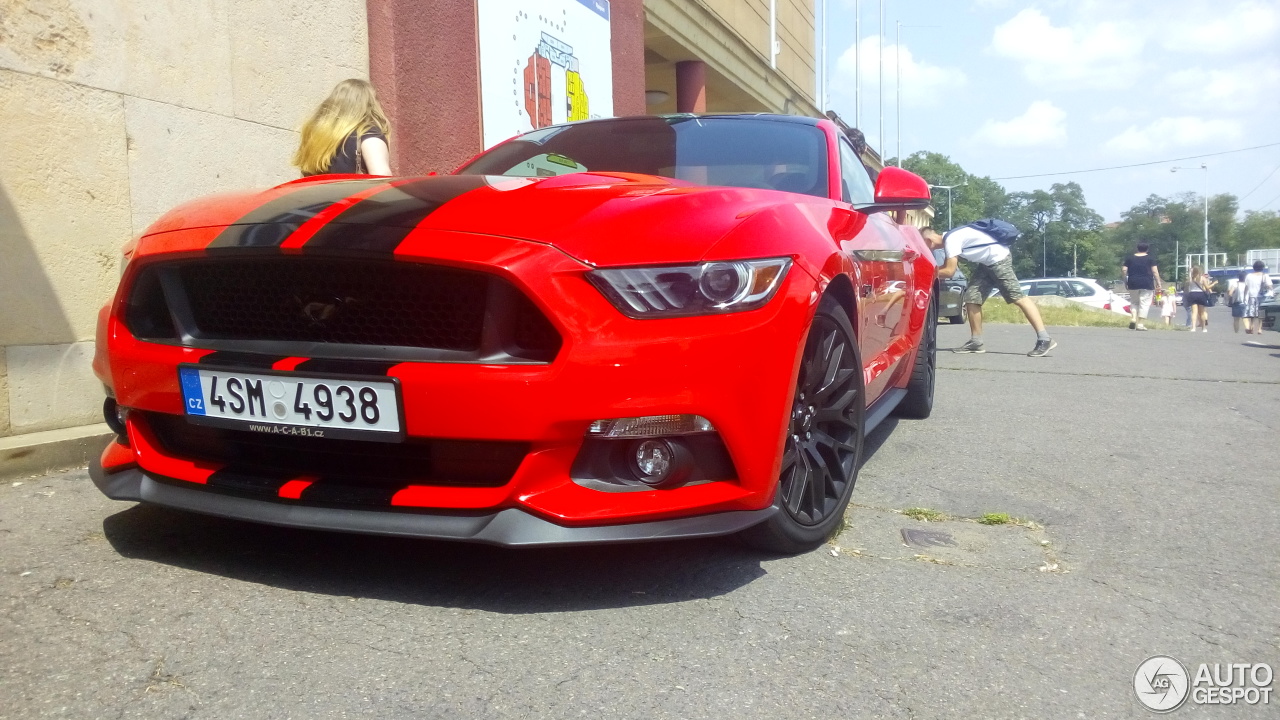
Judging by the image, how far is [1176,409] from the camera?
5828 mm

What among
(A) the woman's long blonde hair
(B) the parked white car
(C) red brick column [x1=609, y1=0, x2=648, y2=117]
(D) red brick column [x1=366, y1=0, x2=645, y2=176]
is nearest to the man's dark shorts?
(C) red brick column [x1=609, y1=0, x2=648, y2=117]

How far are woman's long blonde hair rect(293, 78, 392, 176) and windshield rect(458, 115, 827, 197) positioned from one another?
0.53m

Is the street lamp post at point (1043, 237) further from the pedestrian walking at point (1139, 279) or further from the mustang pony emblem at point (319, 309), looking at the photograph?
the mustang pony emblem at point (319, 309)

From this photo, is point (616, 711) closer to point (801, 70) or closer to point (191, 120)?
point (191, 120)

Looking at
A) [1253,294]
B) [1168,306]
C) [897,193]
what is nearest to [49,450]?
[897,193]

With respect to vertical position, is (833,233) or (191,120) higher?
(191,120)

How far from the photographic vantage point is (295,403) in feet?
7.27

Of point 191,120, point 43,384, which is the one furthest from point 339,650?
point 191,120

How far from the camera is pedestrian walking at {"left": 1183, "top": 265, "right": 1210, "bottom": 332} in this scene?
21172 millimetres

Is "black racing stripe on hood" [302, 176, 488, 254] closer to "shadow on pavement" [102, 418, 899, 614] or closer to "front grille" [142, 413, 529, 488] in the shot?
"front grille" [142, 413, 529, 488]

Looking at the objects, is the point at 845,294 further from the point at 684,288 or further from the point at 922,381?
the point at 922,381

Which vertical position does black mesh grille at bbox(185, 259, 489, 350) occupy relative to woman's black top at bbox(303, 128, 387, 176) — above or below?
below

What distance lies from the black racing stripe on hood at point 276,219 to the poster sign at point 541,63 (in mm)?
4723

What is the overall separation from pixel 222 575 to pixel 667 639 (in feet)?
3.50
